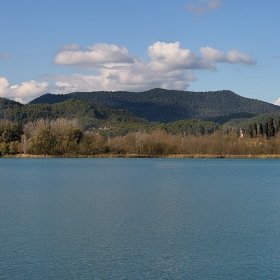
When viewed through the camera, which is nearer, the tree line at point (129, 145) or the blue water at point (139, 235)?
the blue water at point (139, 235)

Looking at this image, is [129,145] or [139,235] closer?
[139,235]

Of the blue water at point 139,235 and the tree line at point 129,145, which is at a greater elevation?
the tree line at point 129,145

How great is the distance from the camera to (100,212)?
2373cm

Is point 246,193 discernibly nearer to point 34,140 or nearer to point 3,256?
point 3,256

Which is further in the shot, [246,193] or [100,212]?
[246,193]

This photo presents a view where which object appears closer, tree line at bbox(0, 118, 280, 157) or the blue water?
the blue water

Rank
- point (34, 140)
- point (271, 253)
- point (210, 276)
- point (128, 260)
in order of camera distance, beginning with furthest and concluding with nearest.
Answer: point (34, 140) → point (271, 253) → point (128, 260) → point (210, 276)

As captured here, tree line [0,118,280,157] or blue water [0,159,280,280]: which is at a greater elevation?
tree line [0,118,280,157]

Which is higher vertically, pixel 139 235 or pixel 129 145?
pixel 129 145

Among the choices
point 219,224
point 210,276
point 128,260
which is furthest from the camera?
point 219,224

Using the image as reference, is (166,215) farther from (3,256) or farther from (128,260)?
(3,256)

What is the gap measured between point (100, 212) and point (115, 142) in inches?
3431

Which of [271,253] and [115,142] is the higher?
[115,142]

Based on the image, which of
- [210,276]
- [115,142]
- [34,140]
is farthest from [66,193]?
[115,142]
